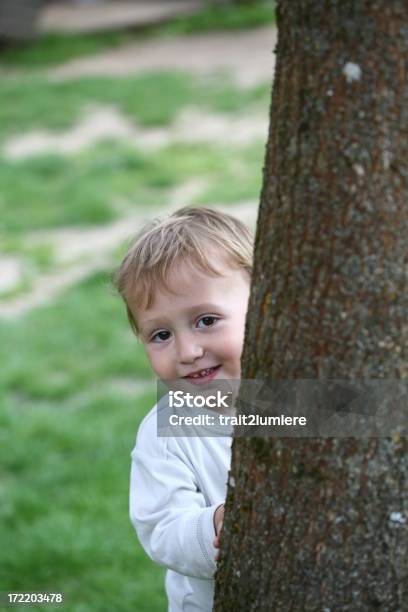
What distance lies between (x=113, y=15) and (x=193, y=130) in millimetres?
6609

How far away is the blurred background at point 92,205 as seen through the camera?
13.7ft

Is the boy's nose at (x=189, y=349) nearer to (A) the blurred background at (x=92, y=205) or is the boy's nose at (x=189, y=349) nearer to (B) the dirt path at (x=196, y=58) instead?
(A) the blurred background at (x=92, y=205)

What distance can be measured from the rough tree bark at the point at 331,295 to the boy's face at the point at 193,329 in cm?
38

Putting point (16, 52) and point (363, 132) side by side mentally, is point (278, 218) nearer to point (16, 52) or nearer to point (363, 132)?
point (363, 132)

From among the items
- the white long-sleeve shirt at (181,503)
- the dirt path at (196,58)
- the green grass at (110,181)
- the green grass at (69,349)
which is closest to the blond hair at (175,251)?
the white long-sleeve shirt at (181,503)

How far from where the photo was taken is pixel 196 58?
46.0ft

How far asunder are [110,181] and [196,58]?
5521 mm

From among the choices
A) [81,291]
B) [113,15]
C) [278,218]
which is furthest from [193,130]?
[278,218]

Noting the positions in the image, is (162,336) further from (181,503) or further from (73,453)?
(73,453)

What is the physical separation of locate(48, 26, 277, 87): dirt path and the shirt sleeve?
35.2 ft

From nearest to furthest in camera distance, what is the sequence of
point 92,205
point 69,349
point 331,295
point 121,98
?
point 331,295, point 69,349, point 92,205, point 121,98

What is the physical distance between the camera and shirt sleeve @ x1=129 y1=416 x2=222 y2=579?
79.5 inches

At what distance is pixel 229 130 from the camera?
1073cm

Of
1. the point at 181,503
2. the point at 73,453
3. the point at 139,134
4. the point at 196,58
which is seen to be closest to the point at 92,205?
the point at 139,134
